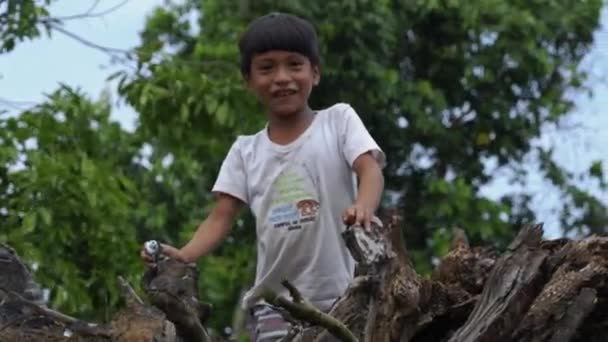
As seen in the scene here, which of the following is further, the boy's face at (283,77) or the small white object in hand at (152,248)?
the boy's face at (283,77)

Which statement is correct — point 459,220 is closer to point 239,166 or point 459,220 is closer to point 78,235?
point 78,235

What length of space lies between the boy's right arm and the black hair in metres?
0.39

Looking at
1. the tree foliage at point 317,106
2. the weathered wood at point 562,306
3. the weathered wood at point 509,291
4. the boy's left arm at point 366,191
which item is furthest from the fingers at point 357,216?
the tree foliage at point 317,106

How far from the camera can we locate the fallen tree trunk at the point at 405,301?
350 cm

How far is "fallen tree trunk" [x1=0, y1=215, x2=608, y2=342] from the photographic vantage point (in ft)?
11.5

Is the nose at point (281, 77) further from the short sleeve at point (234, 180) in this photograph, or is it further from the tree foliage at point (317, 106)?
the tree foliage at point (317, 106)

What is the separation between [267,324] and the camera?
15.4 ft

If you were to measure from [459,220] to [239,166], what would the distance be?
26.4ft

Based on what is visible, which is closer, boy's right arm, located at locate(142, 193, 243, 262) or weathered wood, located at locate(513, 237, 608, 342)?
weathered wood, located at locate(513, 237, 608, 342)

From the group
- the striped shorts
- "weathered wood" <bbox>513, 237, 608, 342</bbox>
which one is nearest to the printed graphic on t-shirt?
the striped shorts

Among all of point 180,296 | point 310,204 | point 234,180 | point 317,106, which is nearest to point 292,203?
point 310,204

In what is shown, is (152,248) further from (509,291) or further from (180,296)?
(509,291)

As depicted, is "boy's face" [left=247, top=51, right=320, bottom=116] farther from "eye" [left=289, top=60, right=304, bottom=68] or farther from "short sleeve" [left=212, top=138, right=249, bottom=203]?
"short sleeve" [left=212, top=138, right=249, bottom=203]

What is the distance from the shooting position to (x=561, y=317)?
157 inches
